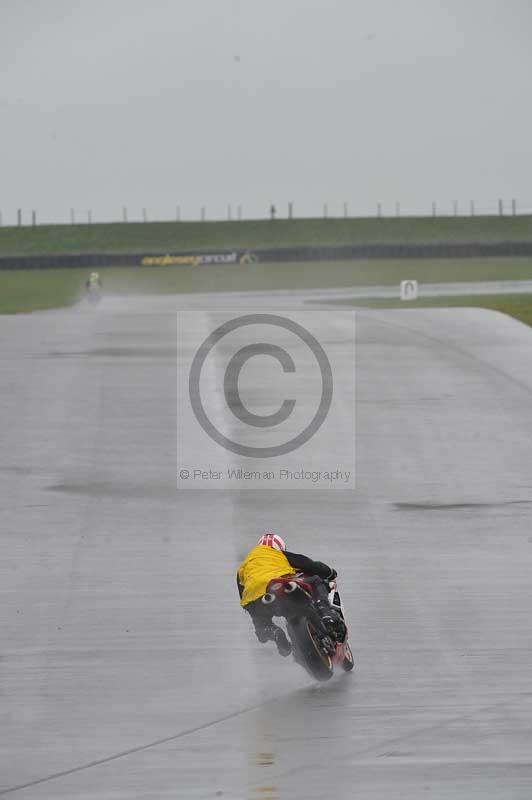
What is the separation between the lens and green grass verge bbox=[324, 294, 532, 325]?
36.5 m

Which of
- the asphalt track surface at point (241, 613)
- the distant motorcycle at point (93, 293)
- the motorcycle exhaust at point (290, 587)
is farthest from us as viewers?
the distant motorcycle at point (93, 293)

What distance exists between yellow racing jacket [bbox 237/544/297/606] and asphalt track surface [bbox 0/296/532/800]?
0.70 metres

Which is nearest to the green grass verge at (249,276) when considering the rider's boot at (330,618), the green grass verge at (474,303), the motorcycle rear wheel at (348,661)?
the green grass verge at (474,303)

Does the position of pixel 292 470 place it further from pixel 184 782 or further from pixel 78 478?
pixel 184 782

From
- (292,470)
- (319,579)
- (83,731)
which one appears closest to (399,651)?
(319,579)

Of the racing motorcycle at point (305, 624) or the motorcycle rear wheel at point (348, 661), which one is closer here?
the racing motorcycle at point (305, 624)

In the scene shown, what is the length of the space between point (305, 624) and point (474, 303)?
99.6 ft

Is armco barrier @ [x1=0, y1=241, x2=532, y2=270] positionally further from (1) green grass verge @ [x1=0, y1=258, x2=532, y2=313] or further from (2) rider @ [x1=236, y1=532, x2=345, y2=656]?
(2) rider @ [x1=236, y1=532, x2=345, y2=656]

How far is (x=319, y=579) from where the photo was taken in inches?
412

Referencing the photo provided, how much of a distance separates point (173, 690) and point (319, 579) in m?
1.32

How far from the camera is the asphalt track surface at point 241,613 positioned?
862cm

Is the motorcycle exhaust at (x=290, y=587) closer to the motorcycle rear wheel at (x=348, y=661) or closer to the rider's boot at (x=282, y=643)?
the rider's boot at (x=282, y=643)

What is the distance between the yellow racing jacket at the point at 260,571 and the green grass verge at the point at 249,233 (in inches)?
2979

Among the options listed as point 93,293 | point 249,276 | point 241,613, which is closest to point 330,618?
point 241,613
